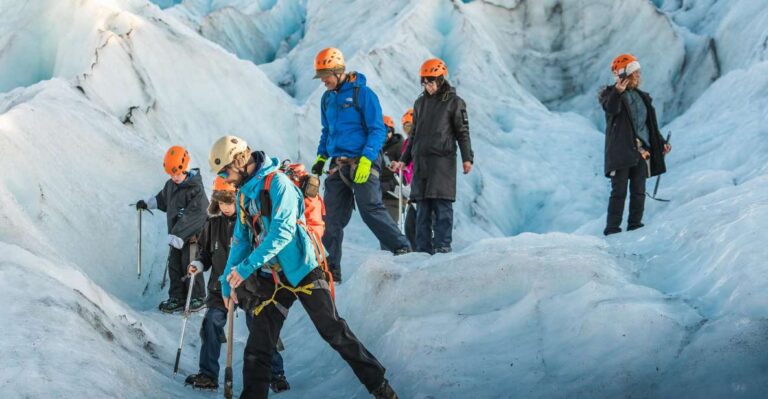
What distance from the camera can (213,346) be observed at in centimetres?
552

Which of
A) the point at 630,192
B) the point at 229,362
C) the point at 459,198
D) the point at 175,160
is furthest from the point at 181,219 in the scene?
the point at 459,198

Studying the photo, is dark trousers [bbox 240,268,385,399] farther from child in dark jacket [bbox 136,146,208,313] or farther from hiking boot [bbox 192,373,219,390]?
child in dark jacket [bbox 136,146,208,313]

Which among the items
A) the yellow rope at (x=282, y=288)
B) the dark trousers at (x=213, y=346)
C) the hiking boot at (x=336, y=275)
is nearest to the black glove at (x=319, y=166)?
the hiking boot at (x=336, y=275)

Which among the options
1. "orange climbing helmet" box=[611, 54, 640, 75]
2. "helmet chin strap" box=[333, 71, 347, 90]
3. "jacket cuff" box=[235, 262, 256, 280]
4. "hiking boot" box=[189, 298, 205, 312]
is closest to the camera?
"jacket cuff" box=[235, 262, 256, 280]

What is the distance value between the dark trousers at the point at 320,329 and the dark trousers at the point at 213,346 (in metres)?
0.92

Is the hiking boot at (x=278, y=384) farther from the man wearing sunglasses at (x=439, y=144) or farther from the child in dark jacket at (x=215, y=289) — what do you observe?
the man wearing sunglasses at (x=439, y=144)

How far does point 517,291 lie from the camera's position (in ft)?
17.5

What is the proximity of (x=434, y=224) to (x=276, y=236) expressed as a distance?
3417 mm

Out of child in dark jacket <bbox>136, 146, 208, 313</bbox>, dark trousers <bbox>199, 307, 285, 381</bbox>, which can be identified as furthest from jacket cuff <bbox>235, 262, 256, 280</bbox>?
child in dark jacket <bbox>136, 146, 208, 313</bbox>

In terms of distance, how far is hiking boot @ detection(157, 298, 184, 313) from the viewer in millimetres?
8180

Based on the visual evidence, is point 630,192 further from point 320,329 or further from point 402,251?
point 320,329

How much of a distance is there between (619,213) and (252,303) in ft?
15.0

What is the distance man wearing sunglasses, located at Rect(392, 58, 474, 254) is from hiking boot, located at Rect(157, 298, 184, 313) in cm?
258

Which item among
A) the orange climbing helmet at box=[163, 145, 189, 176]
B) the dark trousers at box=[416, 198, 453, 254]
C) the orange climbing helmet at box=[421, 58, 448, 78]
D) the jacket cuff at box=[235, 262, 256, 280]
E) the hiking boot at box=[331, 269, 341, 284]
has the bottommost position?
the hiking boot at box=[331, 269, 341, 284]
